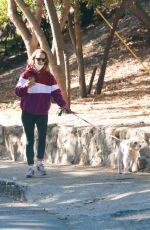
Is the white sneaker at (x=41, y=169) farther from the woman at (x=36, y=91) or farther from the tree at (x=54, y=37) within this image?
the tree at (x=54, y=37)

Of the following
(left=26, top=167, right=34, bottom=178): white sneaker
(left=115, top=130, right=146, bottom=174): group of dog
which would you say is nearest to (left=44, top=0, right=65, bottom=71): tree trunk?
(left=115, top=130, right=146, bottom=174): group of dog

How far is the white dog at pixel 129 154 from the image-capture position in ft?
37.2

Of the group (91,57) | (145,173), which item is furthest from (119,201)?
(91,57)

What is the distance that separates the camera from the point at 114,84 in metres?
23.7

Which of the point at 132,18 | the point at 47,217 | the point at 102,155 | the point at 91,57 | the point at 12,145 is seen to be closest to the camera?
the point at 47,217

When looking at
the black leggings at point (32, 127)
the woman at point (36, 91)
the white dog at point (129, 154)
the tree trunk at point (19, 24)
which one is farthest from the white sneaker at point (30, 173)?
the tree trunk at point (19, 24)

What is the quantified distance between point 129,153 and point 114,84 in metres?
12.4

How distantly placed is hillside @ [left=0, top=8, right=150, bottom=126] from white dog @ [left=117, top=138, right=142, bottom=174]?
57.6 inches

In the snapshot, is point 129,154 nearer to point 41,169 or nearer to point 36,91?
point 41,169

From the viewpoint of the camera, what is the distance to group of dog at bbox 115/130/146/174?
11.3 metres

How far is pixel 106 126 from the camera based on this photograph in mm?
12789

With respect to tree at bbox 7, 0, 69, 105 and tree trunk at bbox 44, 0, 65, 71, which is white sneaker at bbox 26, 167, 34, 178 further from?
tree trunk at bbox 44, 0, 65, 71

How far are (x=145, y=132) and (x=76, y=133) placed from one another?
1.87 meters

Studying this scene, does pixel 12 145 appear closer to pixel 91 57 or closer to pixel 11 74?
pixel 91 57
